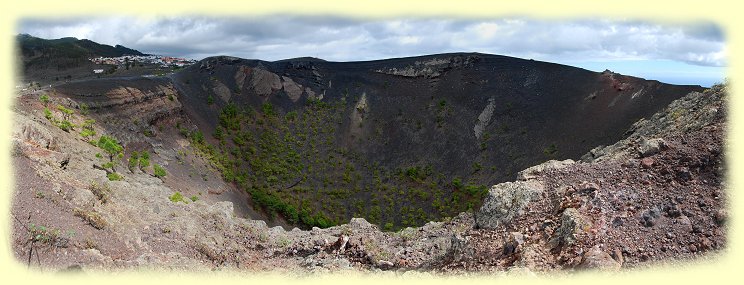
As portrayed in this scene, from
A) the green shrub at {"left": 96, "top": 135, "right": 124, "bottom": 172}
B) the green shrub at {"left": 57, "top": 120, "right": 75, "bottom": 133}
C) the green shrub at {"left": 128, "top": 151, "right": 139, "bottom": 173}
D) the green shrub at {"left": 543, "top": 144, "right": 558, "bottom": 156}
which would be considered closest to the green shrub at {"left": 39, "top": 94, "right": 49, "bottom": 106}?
the green shrub at {"left": 57, "top": 120, "right": 75, "bottom": 133}

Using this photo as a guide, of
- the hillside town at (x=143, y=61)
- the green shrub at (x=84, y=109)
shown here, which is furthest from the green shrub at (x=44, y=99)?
the hillside town at (x=143, y=61)

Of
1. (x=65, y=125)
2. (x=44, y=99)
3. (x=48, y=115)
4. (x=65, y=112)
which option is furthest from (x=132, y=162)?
(x=44, y=99)

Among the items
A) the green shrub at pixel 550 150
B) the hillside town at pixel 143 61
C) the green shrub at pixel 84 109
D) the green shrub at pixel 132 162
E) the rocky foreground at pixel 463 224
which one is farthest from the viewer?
the hillside town at pixel 143 61

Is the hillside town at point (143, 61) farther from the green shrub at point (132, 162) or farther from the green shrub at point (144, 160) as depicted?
the green shrub at point (132, 162)

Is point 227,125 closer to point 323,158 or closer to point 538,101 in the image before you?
point 323,158

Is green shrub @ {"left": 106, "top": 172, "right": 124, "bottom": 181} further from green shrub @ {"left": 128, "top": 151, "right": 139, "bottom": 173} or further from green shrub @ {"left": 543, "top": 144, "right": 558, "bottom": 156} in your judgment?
green shrub @ {"left": 543, "top": 144, "right": 558, "bottom": 156}

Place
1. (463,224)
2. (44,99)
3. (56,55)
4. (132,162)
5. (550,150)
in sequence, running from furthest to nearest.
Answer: (56,55), (550,150), (44,99), (132,162), (463,224)

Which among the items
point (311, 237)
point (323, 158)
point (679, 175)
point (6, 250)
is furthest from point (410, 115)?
point (6, 250)

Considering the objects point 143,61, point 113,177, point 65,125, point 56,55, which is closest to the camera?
point 113,177

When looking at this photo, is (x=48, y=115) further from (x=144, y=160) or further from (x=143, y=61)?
(x=143, y=61)

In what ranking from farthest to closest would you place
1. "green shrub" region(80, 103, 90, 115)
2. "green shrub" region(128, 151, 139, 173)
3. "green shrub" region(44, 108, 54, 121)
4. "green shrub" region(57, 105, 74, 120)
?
"green shrub" region(80, 103, 90, 115) < "green shrub" region(57, 105, 74, 120) < "green shrub" region(128, 151, 139, 173) < "green shrub" region(44, 108, 54, 121)
